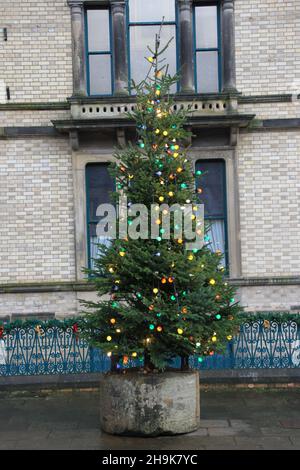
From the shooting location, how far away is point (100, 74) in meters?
15.7

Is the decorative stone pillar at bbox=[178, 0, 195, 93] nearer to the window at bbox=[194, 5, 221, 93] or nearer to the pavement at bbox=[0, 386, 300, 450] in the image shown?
the window at bbox=[194, 5, 221, 93]

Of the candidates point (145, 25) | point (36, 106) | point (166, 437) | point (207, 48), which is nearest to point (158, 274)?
point (166, 437)

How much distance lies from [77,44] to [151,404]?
1026 cm

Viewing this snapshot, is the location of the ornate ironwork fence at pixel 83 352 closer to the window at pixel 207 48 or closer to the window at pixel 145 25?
the window at pixel 207 48

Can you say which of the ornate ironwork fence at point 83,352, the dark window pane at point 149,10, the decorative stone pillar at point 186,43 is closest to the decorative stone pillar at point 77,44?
the dark window pane at point 149,10

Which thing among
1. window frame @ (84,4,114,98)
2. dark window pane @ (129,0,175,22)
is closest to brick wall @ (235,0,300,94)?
dark window pane @ (129,0,175,22)

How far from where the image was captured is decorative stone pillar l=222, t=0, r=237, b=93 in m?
15.2

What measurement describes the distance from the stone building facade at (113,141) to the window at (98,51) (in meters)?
0.29

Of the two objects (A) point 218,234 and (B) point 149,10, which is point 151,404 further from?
(B) point 149,10

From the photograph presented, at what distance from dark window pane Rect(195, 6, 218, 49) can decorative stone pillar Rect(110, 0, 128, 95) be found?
1931mm

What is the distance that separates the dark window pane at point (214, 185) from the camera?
1558cm

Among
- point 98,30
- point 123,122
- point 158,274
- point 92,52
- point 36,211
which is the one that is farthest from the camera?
point 98,30

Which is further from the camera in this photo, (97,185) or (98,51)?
(98,51)
